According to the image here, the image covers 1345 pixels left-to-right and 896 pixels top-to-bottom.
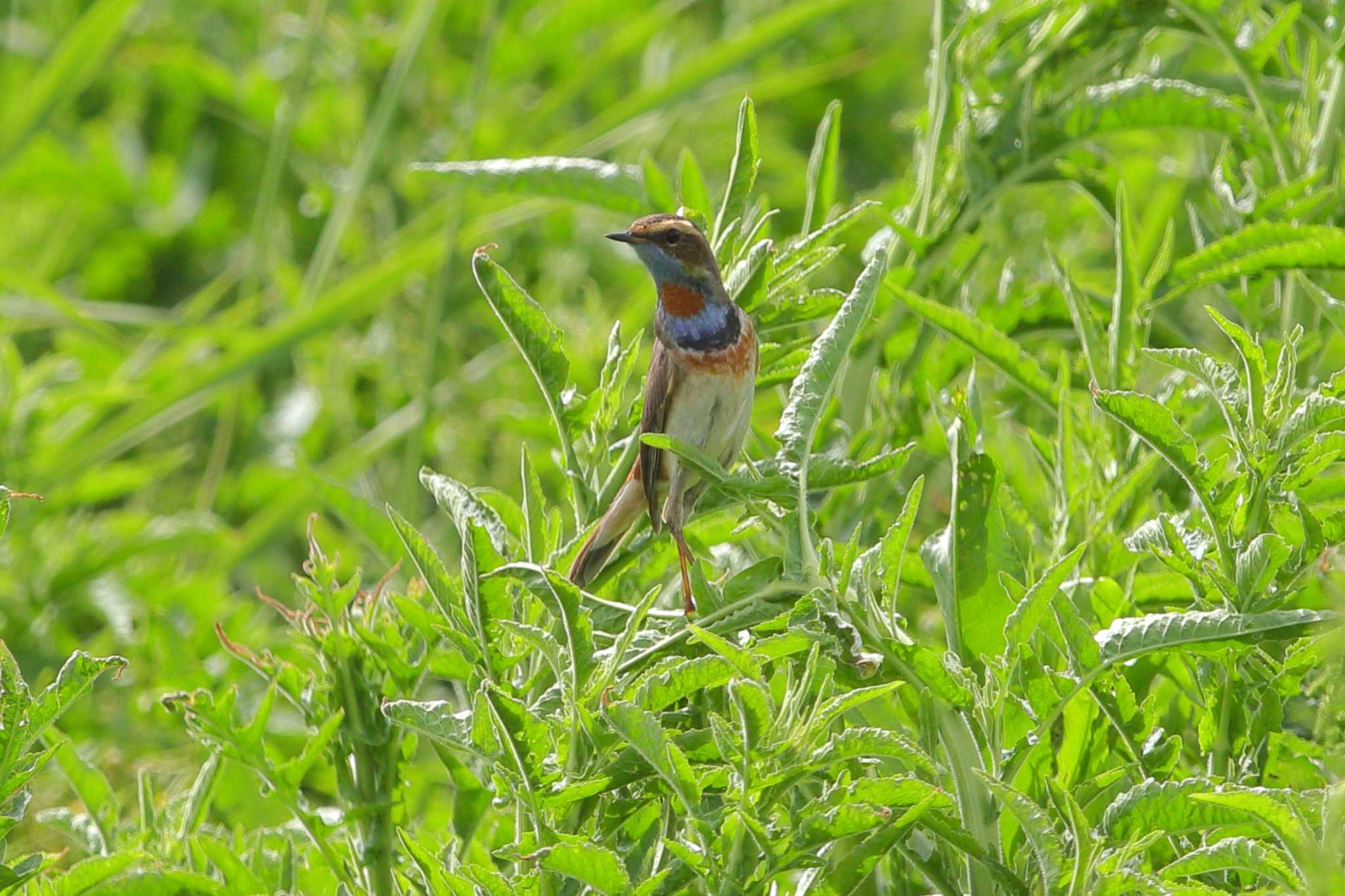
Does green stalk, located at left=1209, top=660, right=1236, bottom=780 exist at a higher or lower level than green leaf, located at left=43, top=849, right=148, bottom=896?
higher

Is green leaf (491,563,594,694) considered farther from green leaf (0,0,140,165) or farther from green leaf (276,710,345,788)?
green leaf (0,0,140,165)

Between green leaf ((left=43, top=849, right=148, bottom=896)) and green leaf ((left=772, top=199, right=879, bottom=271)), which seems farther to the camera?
green leaf ((left=772, top=199, right=879, bottom=271))

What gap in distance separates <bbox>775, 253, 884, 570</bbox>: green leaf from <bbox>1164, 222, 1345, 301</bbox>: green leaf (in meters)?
0.63

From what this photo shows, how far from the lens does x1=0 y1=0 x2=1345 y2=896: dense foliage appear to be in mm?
1575

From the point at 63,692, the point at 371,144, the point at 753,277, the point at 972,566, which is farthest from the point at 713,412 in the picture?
the point at 371,144

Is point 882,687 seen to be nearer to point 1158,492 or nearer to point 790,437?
point 790,437

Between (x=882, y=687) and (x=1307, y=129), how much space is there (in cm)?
135

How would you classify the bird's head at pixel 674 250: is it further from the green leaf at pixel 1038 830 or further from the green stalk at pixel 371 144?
the green stalk at pixel 371 144

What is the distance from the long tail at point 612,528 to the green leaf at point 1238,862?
2.46ft

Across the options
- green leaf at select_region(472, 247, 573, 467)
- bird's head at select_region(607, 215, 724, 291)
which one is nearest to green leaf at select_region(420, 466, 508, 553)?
green leaf at select_region(472, 247, 573, 467)

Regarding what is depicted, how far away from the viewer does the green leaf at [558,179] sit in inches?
82.7

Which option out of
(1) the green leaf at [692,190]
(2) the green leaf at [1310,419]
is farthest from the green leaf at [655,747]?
(1) the green leaf at [692,190]

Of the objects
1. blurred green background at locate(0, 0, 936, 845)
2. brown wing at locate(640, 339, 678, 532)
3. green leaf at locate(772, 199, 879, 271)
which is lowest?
blurred green background at locate(0, 0, 936, 845)

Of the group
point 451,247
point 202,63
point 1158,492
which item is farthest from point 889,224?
point 202,63
